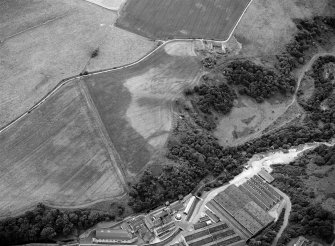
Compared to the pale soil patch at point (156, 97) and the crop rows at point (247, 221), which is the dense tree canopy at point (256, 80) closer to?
the pale soil patch at point (156, 97)

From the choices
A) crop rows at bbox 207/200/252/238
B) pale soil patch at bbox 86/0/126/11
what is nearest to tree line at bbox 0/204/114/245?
crop rows at bbox 207/200/252/238

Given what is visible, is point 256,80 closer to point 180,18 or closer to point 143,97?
point 180,18

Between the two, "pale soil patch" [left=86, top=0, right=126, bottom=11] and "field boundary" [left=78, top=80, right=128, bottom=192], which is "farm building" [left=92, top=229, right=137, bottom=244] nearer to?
"field boundary" [left=78, top=80, right=128, bottom=192]

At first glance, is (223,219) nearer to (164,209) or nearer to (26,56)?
(164,209)

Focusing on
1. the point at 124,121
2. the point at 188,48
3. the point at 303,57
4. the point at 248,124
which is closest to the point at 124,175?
the point at 124,121

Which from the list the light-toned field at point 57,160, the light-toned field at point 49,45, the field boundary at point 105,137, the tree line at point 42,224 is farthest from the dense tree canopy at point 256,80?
the tree line at point 42,224

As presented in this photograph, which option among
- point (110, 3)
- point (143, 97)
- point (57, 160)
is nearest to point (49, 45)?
point (110, 3)
